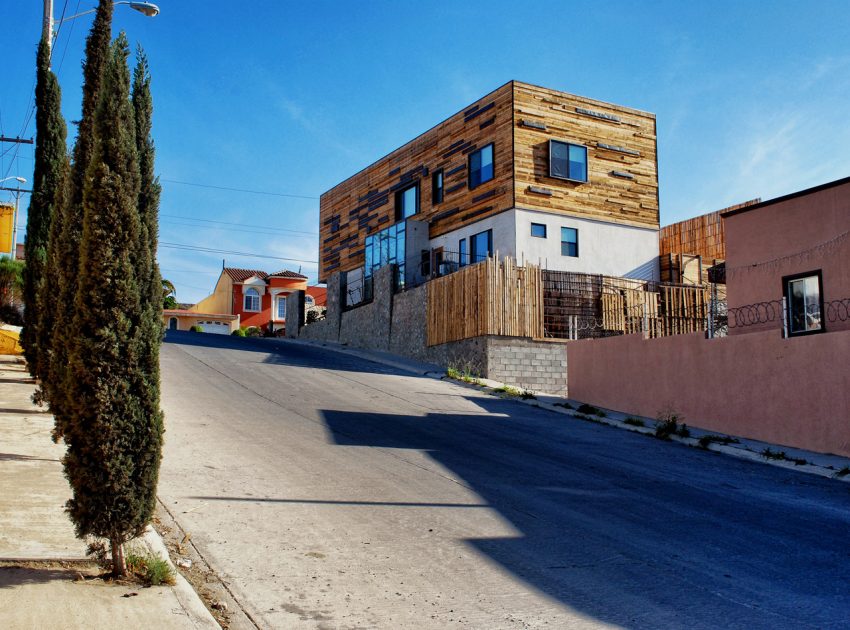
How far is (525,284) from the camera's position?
2555 cm

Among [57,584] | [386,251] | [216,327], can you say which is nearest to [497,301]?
[386,251]

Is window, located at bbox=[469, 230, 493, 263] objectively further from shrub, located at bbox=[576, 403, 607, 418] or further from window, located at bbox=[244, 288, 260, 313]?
window, located at bbox=[244, 288, 260, 313]

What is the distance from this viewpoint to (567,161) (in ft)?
102

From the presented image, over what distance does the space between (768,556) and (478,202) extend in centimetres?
2488

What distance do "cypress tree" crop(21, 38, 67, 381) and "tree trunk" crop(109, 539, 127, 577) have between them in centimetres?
1116

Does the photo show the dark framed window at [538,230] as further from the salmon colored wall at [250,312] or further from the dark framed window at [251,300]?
the dark framed window at [251,300]

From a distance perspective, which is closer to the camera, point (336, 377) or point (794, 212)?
point (794, 212)

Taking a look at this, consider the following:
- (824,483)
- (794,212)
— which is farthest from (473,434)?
(794,212)

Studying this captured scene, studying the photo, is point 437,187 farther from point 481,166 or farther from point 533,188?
point 533,188

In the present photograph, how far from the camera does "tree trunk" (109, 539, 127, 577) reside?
5.77 meters

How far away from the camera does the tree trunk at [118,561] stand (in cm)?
577

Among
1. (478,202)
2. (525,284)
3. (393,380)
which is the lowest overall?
(393,380)

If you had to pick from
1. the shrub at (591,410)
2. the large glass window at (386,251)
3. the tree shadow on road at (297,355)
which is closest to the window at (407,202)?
the large glass window at (386,251)

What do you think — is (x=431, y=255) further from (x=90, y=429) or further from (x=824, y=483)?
(x=90, y=429)
